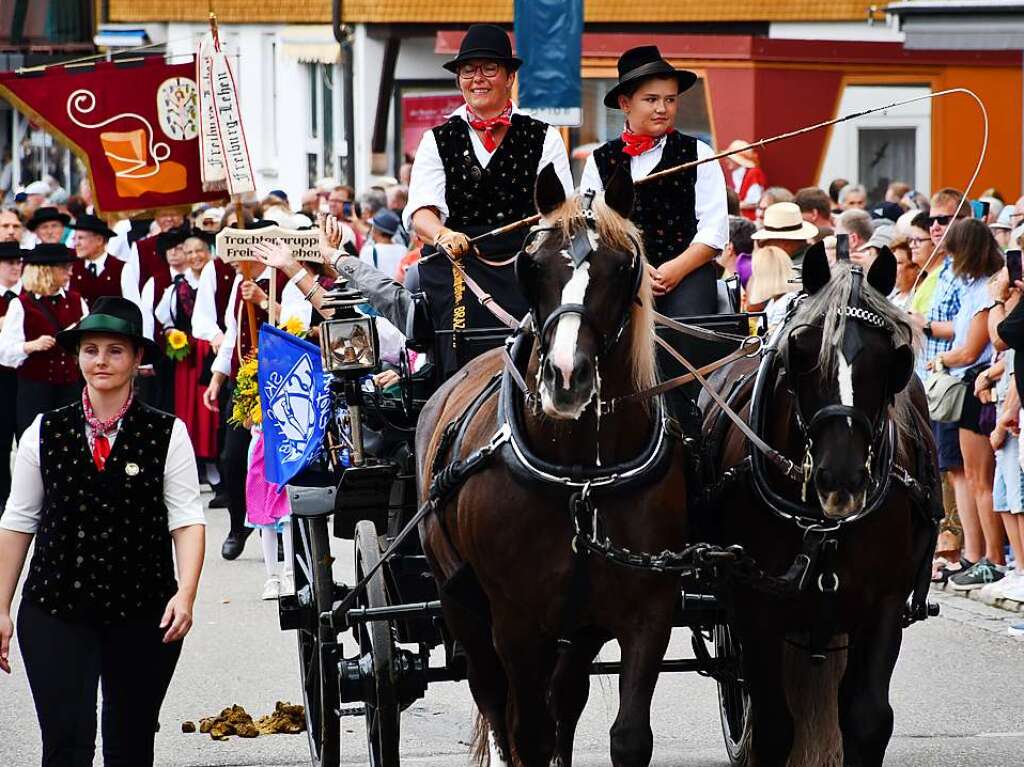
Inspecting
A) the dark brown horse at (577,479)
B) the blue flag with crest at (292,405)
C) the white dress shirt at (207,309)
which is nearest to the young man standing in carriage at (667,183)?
the dark brown horse at (577,479)

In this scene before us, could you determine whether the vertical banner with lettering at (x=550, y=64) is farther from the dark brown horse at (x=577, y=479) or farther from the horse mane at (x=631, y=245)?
the horse mane at (x=631, y=245)

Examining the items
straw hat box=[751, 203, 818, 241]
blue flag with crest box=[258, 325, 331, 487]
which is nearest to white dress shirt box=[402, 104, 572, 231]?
blue flag with crest box=[258, 325, 331, 487]

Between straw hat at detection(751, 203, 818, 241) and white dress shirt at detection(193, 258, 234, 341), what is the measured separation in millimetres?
4602

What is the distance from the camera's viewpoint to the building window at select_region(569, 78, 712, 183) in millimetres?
24000

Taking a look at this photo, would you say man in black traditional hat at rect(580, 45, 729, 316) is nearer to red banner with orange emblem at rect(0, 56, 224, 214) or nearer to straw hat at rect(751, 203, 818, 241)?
red banner with orange emblem at rect(0, 56, 224, 214)

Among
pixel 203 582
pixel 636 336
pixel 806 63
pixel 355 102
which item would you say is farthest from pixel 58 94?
pixel 355 102

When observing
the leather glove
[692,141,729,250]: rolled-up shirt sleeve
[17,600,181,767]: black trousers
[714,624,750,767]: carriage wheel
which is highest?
[692,141,729,250]: rolled-up shirt sleeve

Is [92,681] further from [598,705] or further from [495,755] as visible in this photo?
[598,705]

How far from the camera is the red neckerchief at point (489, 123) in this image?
278 inches

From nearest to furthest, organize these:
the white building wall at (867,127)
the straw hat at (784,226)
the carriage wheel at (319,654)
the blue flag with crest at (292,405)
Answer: the carriage wheel at (319,654) → the blue flag with crest at (292,405) → the straw hat at (784,226) → the white building wall at (867,127)

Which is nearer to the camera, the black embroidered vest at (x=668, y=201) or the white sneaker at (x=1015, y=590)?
the black embroidered vest at (x=668, y=201)

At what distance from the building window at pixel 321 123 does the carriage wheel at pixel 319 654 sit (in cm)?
2440

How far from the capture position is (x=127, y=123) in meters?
10.4

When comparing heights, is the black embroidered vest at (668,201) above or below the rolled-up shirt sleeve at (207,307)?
above
